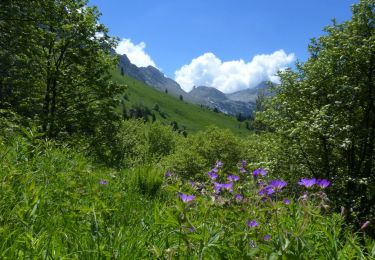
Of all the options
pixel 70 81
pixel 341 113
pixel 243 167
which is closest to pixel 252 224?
pixel 243 167

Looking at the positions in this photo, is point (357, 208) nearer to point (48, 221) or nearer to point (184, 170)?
point (48, 221)

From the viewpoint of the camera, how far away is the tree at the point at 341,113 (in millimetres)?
19297

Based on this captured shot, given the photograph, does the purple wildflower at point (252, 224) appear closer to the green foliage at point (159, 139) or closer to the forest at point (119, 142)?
the forest at point (119, 142)

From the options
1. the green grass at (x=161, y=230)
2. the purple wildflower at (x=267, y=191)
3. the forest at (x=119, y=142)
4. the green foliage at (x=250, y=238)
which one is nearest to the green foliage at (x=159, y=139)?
the forest at (x=119, y=142)

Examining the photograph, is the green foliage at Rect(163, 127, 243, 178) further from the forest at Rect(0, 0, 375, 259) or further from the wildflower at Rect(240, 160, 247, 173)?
the wildflower at Rect(240, 160, 247, 173)

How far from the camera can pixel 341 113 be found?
20297mm

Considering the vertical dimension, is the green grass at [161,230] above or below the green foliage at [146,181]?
above

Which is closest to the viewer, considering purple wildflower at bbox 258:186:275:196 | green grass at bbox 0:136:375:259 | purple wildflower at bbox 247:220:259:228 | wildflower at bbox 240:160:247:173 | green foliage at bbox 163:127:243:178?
green grass at bbox 0:136:375:259

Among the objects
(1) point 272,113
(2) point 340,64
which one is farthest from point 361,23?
(1) point 272,113

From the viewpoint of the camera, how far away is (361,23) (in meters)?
20.8

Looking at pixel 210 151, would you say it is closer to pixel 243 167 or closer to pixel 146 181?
pixel 146 181

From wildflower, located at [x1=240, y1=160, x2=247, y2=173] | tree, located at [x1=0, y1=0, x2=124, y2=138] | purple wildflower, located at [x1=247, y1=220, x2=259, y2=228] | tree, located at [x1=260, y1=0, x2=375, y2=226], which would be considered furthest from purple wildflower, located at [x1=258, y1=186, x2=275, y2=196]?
tree, located at [x1=0, y1=0, x2=124, y2=138]

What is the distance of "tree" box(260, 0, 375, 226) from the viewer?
19297mm

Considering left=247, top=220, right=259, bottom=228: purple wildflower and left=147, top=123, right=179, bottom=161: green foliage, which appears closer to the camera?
left=247, top=220, right=259, bottom=228: purple wildflower
